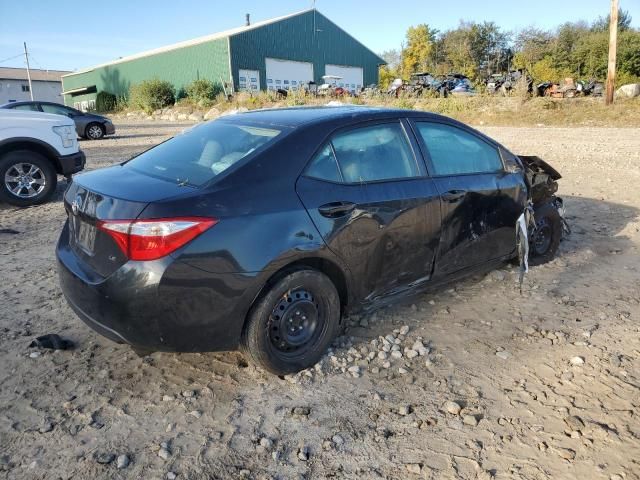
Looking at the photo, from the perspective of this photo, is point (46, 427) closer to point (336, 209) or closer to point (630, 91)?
point (336, 209)

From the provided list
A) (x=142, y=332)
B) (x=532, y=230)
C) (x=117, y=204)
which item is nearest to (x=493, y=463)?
(x=142, y=332)

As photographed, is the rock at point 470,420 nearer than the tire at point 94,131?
Yes

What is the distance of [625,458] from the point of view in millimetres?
2480

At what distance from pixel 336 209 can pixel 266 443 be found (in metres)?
1.38

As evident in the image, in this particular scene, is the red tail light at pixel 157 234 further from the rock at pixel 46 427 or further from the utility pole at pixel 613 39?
the utility pole at pixel 613 39

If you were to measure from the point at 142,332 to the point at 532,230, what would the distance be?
360 centimetres

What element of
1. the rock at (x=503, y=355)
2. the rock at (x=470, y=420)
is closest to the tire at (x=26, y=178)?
the rock at (x=503, y=355)

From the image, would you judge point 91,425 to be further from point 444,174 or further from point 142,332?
point 444,174

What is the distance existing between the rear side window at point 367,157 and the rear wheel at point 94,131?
17.5m

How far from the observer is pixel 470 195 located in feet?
13.1

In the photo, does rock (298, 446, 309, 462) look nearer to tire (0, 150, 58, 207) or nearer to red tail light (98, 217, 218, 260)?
red tail light (98, 217, 218, 260)

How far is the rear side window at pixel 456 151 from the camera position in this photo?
12.7 feet

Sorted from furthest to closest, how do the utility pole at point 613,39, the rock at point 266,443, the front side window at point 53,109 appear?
1. the utility pole at point 613,39
2. the front side window at point 53,109
3. the rock at point 266,443

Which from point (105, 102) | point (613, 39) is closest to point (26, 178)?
point (613, 39)
